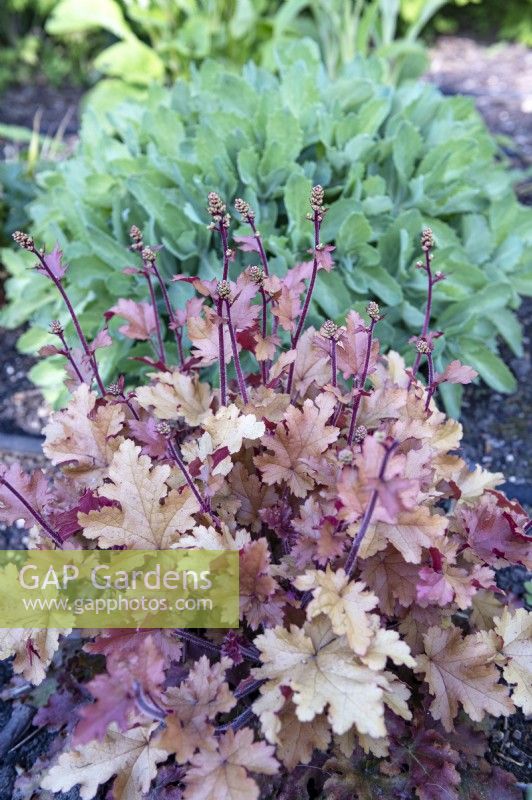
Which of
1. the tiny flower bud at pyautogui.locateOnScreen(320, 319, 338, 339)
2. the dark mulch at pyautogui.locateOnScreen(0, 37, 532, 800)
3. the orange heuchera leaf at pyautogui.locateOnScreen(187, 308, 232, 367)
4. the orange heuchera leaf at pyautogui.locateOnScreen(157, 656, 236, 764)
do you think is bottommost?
the dark mulch at pyautogui.locateOnScreen(0, 37, 532, 800)

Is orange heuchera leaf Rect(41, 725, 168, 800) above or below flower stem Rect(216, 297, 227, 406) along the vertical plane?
below

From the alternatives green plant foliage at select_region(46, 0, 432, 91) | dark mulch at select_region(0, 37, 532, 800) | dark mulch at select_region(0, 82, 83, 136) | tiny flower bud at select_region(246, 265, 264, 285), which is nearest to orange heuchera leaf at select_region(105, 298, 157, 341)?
tiny flower bud at select_region(246, 265, 264, 285)

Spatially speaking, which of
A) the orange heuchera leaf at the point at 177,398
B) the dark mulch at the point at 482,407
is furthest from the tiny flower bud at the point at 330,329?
the dark mulch at the point at 482,407

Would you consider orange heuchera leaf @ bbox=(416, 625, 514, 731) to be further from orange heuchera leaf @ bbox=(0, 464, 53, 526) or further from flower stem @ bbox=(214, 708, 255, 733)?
orange heuchera leaf @ bbox=(0, 464, 53, 526)

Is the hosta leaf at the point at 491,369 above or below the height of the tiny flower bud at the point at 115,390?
below

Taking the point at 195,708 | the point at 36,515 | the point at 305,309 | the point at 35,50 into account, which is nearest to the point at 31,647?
the point at 36,515

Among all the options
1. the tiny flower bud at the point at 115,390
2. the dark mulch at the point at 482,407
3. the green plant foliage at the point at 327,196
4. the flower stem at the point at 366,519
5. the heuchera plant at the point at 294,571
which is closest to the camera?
the flower stem at the point at 366,519

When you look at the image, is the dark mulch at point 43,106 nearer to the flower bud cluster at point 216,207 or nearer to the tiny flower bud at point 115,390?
the tiny flower bud at point 115,390

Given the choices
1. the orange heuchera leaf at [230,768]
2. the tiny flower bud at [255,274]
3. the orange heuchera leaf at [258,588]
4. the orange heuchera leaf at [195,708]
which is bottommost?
the orange heuchera leaf at [230,768]
